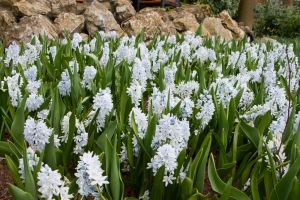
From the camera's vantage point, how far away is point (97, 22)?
23.5ft

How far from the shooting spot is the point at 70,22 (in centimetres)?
702

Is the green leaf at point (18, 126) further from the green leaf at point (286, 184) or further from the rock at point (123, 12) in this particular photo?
the rock at point (123, 12)

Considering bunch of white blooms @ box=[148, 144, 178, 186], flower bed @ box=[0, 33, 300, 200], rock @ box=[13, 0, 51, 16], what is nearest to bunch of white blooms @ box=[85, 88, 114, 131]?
flower bed @ box=[0, 33, 300, 200]

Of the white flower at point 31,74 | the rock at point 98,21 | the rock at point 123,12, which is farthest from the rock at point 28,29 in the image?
the white flower at point 31,74

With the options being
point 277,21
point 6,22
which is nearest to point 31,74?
point 6,22

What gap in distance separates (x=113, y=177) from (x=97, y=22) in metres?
5.78

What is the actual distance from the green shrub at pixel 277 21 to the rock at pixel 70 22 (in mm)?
10635

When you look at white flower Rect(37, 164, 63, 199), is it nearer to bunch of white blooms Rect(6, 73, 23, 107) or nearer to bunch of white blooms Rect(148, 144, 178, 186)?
bunch of white blooms Rect(148, 144, 178, 186)

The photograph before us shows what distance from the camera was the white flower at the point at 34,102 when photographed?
2164 millimetres

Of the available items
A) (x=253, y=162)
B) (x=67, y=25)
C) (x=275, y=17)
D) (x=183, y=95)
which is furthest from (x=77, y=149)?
(x=275, y=17)

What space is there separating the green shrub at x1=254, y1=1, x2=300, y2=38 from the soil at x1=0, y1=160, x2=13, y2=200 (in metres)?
15.0

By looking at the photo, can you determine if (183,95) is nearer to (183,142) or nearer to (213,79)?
(213,79)

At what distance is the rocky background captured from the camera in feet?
19.9

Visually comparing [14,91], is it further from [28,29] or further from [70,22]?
[70,22]
